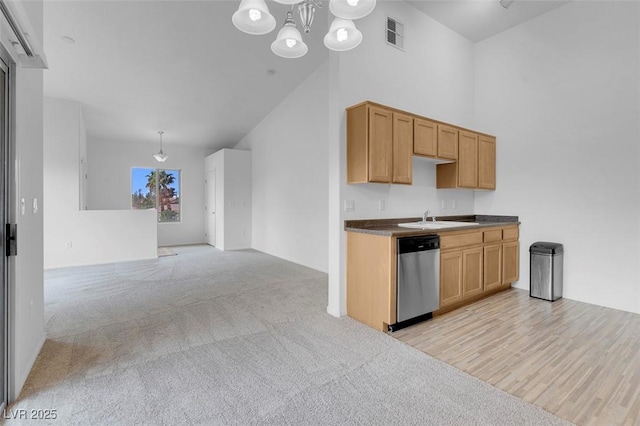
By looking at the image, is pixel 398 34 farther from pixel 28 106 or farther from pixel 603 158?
pixel 28 106

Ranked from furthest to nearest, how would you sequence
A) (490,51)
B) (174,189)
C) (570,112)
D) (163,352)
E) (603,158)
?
(174,189) → (490,51) → (570,112) → (603,158) → (163,352)

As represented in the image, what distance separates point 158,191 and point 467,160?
26.2 ft

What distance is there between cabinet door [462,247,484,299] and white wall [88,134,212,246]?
25.0ft

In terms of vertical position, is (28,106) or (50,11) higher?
(50,11)

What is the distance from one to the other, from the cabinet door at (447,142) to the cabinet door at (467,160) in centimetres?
12

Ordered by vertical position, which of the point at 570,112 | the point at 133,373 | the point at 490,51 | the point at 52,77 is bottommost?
the point at 133,373

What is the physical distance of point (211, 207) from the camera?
28.7ft

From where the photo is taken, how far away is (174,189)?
9008mm

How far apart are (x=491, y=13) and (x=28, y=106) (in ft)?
16.9

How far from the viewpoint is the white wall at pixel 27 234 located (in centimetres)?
194

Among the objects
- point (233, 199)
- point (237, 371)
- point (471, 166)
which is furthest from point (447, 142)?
point (233, 199)

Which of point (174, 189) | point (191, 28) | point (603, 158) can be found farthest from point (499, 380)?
point (174, 189)

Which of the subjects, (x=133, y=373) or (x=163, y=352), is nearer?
(x=133, y=373)

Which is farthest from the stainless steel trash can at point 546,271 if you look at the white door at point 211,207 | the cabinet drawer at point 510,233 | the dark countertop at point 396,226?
the white door at point 211,207
